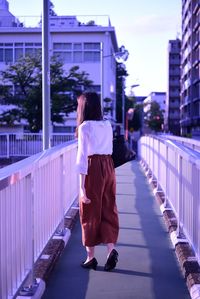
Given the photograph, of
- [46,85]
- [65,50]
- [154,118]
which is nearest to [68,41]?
[65,50]

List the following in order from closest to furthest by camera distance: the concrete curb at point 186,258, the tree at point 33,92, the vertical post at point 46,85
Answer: the concrete curb at point 186,258, the vertical post at point 46,85, the tree at point 33,92

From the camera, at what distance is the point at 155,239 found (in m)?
6.12

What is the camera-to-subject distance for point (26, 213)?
12.7 feet

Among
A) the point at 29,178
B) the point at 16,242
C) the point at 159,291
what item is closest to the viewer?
the point at 16,242

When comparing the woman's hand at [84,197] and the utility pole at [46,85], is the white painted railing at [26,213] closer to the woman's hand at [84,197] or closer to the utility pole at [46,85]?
the woman's hand at [84,197]

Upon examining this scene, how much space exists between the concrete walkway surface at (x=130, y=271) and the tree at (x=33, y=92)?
77.5 ft

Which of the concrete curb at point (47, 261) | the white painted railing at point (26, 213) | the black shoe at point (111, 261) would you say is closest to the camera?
the white painted railing at point (26, 213)

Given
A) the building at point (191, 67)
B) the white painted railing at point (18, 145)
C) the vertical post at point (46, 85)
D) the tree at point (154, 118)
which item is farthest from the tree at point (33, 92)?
the tree at point (154, 118)

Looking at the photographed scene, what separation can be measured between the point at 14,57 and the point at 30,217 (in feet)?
133

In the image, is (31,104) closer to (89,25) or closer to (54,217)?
(89,25)

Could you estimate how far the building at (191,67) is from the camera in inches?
2482

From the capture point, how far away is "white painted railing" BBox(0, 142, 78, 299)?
126 inches

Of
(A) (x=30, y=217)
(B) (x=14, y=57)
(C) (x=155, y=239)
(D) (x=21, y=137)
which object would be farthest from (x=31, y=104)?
(A) (x=30, y=217)

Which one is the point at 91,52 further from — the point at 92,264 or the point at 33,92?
the point at 92,264
